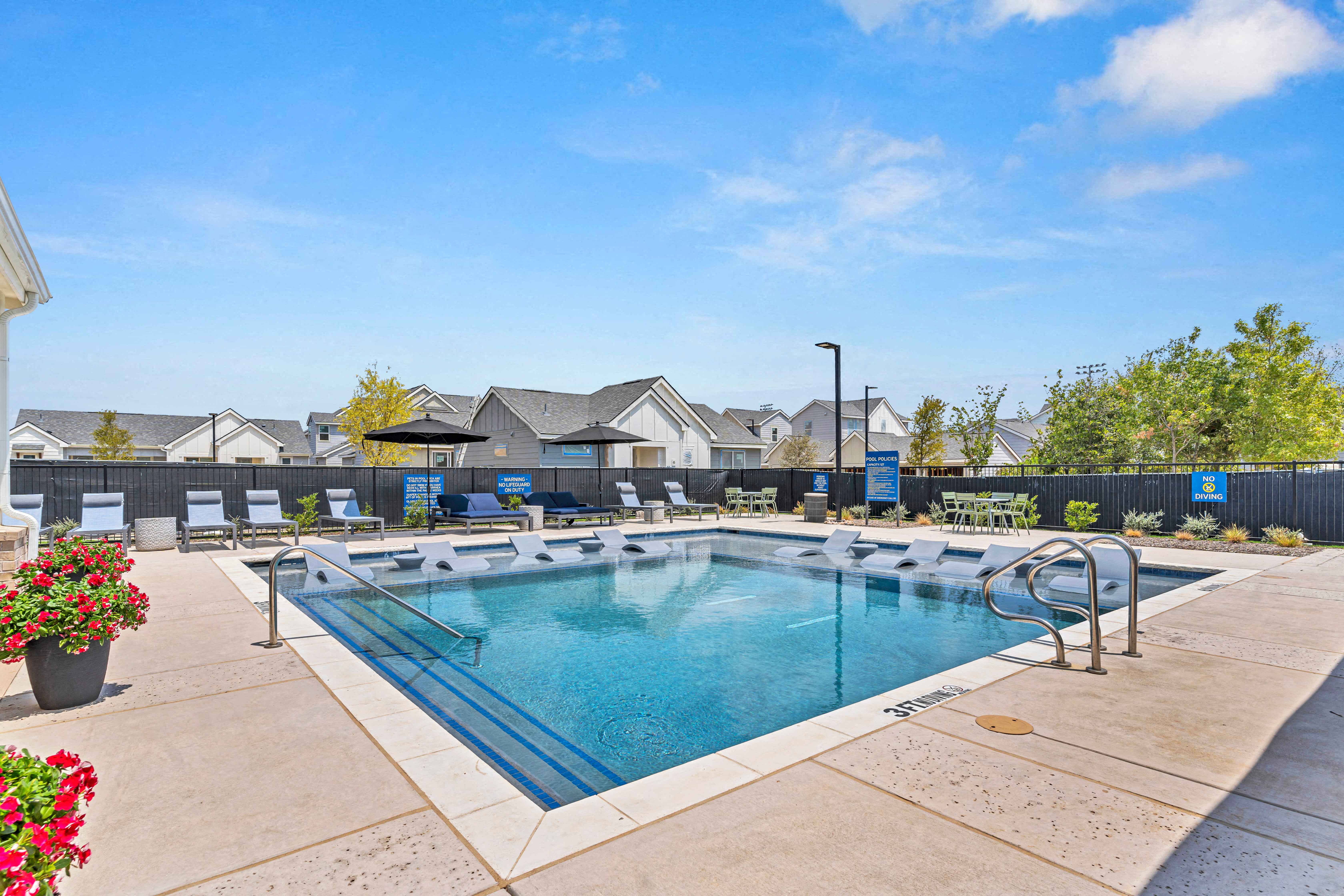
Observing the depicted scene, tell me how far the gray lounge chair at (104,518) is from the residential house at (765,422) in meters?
41.5

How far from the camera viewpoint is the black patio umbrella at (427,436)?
49.1 feet

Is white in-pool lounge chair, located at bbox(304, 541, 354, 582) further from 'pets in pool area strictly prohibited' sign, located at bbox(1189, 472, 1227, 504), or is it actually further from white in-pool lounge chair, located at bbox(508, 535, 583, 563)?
'pets in pool area strictly prohibited' sign, located at bbox(1189, 472, 1227, 504)

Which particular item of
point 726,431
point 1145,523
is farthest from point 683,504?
point 726,431

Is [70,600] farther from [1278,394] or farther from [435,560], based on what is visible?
[1278,394]

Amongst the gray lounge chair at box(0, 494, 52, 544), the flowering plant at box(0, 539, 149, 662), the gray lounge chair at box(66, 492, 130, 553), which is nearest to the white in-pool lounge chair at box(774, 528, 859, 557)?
the flowering plant at box(0, 539, 149, 662)

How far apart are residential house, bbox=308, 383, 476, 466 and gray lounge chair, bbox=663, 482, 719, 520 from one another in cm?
1717

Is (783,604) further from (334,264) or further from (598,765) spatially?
(334,264)

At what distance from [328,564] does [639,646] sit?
171 inches

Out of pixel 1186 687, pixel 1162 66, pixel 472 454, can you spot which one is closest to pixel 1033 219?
pixel 1162 66

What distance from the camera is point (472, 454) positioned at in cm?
3148

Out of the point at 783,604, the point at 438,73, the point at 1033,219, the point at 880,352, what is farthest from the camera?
the point at 880,352

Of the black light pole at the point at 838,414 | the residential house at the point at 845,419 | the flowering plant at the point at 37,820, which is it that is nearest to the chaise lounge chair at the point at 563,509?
the black light pole at the point at 838,414

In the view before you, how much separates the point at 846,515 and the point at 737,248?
7.89 m

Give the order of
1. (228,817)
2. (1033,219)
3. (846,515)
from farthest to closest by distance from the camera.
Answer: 1. (846,515)
2. (1033,219)
3. (228,817)
